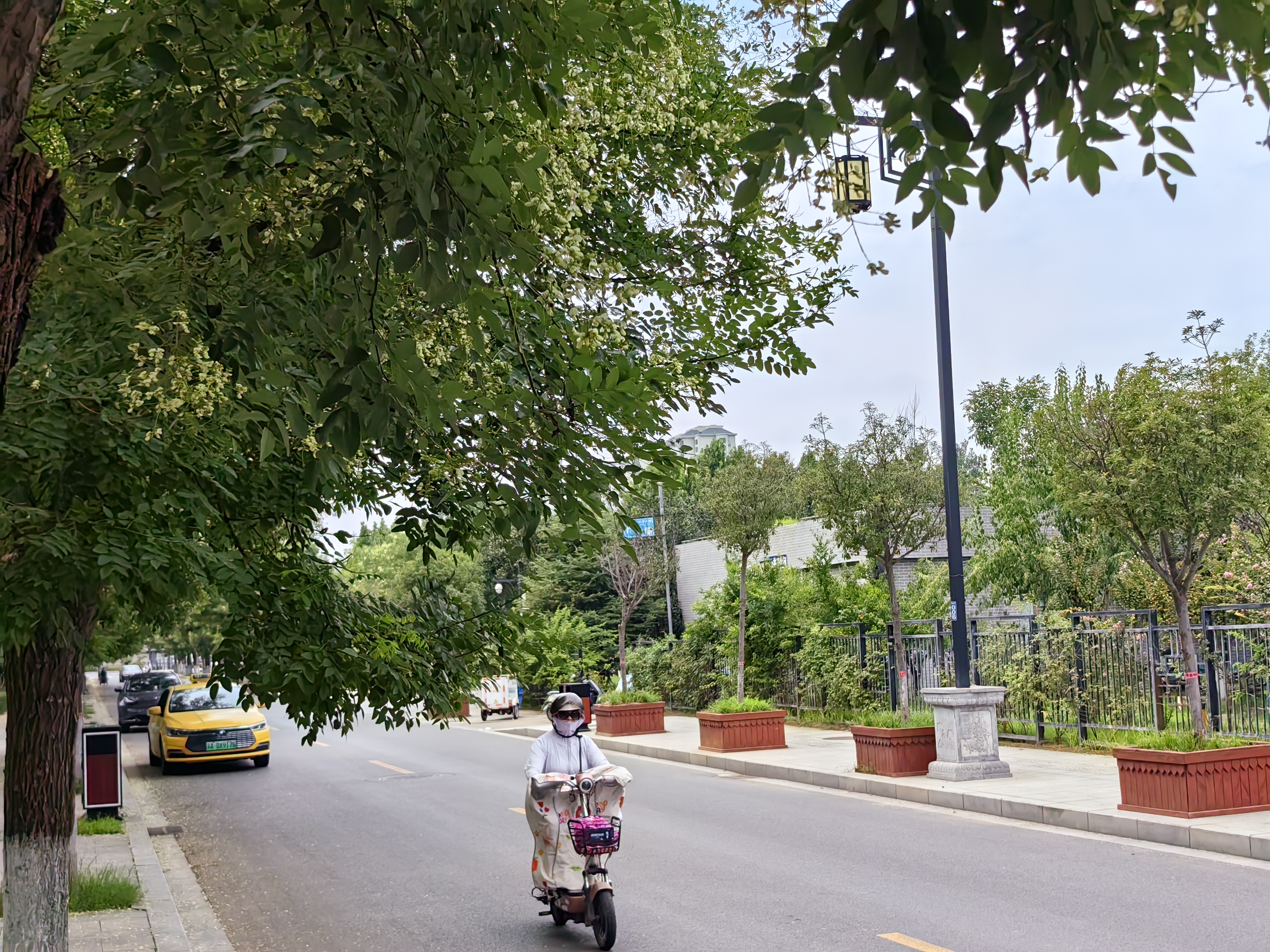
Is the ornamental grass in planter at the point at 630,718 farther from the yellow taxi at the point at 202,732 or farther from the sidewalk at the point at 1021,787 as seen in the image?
the yellow taxi at the point at 202,732

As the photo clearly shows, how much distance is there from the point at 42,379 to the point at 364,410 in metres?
2.83

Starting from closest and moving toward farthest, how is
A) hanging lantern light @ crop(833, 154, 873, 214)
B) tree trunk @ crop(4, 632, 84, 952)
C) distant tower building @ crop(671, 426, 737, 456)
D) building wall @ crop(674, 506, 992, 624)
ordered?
hanging lantern light @ crop(833, 154, 873, 214)
tree trunk @ crop(4, 632, 84, 952)
building wall @ crop(674, 506, 992, 624)
distant tower building @ crop(671, 426, 737, 456)

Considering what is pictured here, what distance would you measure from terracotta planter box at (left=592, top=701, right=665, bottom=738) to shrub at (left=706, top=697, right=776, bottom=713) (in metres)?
3.85

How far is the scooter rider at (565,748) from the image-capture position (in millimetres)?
8016

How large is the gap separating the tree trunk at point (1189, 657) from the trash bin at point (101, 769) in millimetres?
12481

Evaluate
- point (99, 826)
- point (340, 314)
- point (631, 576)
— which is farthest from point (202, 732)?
point (340, 314)

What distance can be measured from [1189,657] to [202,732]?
16.6 m

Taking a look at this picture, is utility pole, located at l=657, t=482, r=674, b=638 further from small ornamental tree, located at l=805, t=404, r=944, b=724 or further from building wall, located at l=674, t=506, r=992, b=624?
small ornamental tree, located at l=805, t=404, r=944, b=724

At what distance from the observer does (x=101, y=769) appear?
532 inches

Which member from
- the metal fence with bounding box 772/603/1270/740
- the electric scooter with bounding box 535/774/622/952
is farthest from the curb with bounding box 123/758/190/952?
the metal fence with bounding box 772/603/1270/740

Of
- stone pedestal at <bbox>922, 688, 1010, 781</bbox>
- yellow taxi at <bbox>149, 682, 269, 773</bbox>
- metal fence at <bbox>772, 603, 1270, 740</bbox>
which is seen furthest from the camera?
yellow taxi at <bbox>149, 682, 269, 773</bbox>

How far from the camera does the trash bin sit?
1323 centimetres

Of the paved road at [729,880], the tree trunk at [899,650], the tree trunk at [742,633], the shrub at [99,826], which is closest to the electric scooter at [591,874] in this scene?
the paved road at [729,880]

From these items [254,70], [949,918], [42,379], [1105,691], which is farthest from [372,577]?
[1105,691]
